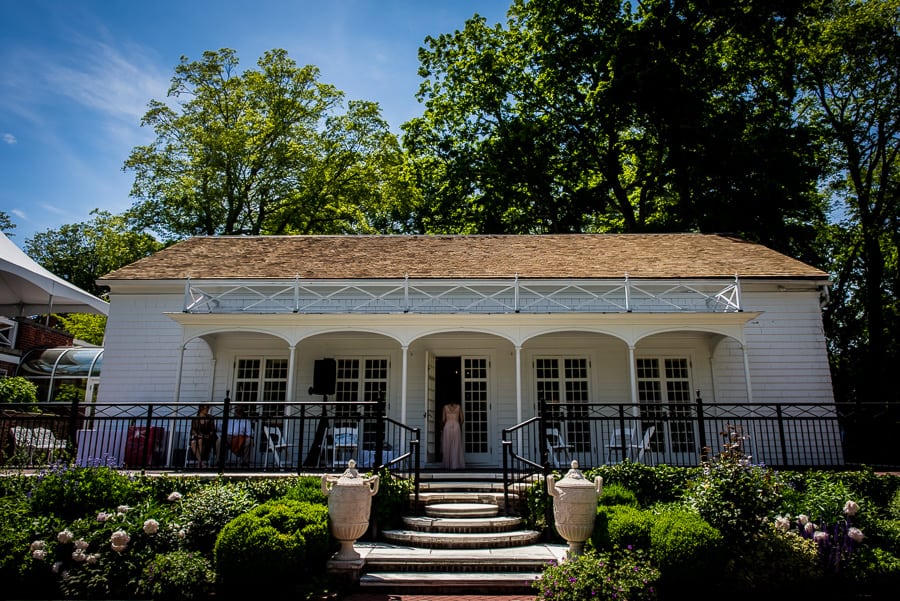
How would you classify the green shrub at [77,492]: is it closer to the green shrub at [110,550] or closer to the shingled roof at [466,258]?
the green shrub at [110,550]

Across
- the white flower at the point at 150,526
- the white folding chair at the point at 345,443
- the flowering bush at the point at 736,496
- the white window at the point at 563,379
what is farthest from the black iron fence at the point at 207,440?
the flowering bush at the point at 736,496

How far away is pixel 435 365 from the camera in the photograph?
1730 centimetres

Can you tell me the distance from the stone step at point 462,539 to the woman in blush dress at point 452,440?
4855 millimetres

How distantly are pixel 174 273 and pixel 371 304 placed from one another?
5721 millimetres

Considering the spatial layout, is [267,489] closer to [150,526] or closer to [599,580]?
[150,526]

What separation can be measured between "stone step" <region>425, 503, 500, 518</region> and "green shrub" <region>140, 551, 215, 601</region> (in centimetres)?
413

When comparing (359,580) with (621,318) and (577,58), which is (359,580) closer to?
(621,318)

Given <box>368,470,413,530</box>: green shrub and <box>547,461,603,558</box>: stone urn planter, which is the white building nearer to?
<box>368,470,413,530</box>: green shrub

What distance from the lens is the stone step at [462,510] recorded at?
35.1 ft

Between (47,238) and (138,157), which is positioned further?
(47,238)

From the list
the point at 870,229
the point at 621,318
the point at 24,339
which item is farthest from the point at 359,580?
the point at 870,229

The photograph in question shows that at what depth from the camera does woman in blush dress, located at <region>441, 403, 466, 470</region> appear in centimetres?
1491

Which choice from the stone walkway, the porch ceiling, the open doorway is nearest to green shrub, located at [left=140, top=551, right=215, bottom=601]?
the stone walkway

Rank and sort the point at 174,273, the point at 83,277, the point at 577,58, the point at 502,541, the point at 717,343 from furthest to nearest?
the point at 83,277, the point at 577,58, the point at 174,273, the point at 717,343, the point at 502,541
